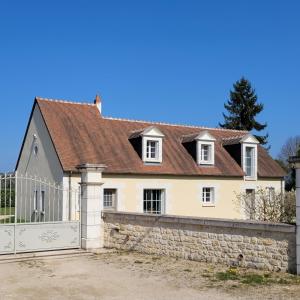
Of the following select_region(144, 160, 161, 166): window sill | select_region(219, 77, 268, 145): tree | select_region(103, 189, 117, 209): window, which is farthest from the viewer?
select_region(219, 77, 268, 145): tree

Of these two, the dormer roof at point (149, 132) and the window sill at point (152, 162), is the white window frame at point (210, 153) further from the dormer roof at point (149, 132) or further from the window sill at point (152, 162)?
the window sill at point (152, 162)

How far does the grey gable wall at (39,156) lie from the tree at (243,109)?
27043 millimetres

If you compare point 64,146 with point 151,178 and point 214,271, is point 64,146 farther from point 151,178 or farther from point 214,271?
point 214,271

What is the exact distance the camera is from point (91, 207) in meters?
14.6

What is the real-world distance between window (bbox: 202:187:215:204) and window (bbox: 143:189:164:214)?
2.82 m

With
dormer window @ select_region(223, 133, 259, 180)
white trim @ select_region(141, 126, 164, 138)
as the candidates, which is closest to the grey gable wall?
white trim @ select_region(141, 126, 164, 138)

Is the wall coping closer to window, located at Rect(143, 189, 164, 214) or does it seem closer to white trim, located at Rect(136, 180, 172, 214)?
white trim, located at Rect(136, 180, 172, 214)

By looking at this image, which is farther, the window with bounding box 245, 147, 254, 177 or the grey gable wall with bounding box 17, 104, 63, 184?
the window with bounding box 245, 147, 254, 177

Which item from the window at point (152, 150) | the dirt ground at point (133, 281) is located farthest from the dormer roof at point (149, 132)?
the dirt ground at point (133, 281)

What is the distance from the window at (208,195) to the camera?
85.1ft

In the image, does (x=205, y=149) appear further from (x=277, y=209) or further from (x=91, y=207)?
(x=91, y=207)

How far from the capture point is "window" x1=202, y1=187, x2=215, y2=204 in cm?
2593

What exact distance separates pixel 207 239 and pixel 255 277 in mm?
2192

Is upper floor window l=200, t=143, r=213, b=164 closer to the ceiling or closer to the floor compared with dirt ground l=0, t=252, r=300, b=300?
closer to the ceiling
